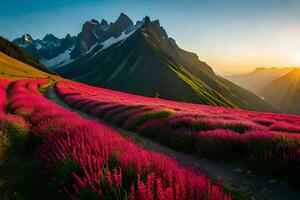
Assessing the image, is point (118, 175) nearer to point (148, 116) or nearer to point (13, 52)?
point (148, 116)

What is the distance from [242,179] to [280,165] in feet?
3.64

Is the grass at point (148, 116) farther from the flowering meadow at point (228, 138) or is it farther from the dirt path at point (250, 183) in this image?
the dirt path at point (250, 183)

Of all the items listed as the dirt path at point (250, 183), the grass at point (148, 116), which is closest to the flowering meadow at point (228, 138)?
the grass at point (148, 116)

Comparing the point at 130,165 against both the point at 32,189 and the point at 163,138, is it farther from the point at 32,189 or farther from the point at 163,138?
the point at 163,138

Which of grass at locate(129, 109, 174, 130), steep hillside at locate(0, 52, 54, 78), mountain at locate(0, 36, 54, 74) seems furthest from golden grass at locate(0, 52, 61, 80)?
grass at locate(129, 109, 174, 130)

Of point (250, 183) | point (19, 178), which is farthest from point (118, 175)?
point (250, 183)

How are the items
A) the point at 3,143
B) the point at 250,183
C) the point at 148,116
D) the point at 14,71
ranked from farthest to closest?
1. the point at 14,71
2. the point at 148,116
3. the point at 3,143
4. the point at 250,183

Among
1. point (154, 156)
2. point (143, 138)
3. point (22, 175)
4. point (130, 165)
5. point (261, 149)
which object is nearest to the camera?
point (130, 165)

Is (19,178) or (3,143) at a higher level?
(3,143)

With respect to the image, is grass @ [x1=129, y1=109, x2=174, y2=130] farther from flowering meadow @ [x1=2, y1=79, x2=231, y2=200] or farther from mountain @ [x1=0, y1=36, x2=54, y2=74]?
mountain @ [x1=0, y1=36, x2=54, y2=74]

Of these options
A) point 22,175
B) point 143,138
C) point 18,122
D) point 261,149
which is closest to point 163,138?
point 143,138

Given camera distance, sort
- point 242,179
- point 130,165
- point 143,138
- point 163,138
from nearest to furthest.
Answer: point 130,165, point 242,179, point 163,138, point 143,138

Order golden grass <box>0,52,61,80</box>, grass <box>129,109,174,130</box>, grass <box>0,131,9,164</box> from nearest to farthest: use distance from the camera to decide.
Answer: grass <box>0,131,9,164</box> → grass <box>129,109,174,130</box> → golden grass <box>0,52,61,80</box>

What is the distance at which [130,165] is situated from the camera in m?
5.29
